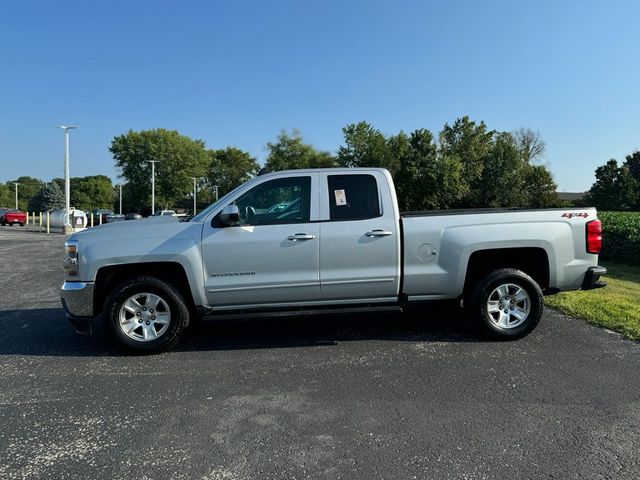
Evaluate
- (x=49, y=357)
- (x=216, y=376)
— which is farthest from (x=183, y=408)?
(x=49, y=357)

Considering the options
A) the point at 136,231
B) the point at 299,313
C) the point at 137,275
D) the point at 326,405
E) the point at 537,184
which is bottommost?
the point at 326,405

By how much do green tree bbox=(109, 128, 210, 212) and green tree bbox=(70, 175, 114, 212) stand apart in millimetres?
29955

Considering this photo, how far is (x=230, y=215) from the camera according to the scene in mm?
4770

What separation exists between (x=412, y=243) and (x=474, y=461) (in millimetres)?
2573

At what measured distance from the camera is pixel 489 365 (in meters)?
4.52

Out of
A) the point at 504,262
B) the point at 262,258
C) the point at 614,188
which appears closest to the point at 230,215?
the point at 262,258

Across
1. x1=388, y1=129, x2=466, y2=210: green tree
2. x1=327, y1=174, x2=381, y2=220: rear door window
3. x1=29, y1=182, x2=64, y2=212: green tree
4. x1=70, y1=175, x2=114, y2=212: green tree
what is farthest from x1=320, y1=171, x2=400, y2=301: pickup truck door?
x1=70, y1=175, x2=114, y2=212: green tree

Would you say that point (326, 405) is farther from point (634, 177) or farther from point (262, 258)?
point (634, 177)

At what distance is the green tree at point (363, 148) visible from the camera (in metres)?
51.2

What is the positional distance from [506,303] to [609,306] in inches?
97.9

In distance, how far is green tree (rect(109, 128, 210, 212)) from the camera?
63.6 m

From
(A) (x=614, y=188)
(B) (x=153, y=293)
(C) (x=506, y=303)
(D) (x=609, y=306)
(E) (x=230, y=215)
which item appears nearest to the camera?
(E) (x=230, y=215)

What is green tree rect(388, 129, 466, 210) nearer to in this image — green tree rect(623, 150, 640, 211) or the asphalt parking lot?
green tree rect(623, 150, 640, 211)

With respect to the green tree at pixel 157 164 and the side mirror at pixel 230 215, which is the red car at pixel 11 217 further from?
the side mirror at pixel 230 215
